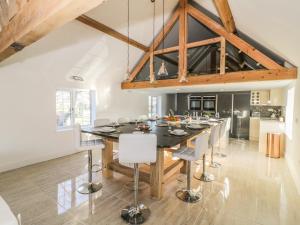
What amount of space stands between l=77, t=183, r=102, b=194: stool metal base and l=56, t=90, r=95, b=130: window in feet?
7.84

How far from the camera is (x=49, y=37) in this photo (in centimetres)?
349

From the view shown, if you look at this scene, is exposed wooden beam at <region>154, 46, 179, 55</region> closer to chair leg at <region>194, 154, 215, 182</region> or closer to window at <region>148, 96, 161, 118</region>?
window at <region>148, 96, 161, 118</region>

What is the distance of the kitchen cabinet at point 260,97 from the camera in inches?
246

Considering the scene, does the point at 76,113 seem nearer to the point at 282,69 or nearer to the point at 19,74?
the point at 19,74

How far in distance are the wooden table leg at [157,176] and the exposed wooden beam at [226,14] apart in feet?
9.71

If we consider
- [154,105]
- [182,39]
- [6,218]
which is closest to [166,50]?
[182,39]

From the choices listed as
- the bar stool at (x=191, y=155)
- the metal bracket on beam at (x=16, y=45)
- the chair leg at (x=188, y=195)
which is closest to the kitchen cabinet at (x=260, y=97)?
the bar stool at (x=191, y=155)

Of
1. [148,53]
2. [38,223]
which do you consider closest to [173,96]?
[148,53]

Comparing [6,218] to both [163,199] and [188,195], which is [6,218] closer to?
[163,199]

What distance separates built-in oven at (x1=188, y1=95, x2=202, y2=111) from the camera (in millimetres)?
8000

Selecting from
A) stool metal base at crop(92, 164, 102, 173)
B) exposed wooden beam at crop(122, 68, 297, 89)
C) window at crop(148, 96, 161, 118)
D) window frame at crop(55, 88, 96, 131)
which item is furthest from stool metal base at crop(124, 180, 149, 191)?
window at crop(148, 96, 161, 118)

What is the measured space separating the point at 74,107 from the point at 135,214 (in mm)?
3903

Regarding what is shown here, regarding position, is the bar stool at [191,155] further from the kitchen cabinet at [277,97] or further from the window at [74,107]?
the kitchen cabinet at [277,97]

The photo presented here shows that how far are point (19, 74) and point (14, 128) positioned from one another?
1194 mm
